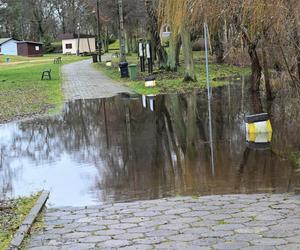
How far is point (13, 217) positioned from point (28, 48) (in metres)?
82.3

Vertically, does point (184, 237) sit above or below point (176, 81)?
below

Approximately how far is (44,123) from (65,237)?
412 inches

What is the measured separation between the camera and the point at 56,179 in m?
8.76

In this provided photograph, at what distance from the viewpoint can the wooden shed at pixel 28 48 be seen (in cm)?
8536

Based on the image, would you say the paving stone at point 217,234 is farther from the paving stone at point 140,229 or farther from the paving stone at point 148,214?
the paving stone at point 148,214

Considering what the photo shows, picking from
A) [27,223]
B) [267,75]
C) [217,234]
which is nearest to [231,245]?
[217,234]

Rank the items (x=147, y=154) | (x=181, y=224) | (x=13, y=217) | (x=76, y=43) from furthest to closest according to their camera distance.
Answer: (x=76, y=43)
(x=147, y=154)
(x=13, y=217)
(x=181, y=224)

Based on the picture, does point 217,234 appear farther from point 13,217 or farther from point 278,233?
point 13,217

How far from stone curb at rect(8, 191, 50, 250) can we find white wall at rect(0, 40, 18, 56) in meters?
84.1

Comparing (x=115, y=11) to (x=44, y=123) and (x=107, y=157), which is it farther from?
(x=107, y=157)

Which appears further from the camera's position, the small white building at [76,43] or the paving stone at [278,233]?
the small white building at [76,43]

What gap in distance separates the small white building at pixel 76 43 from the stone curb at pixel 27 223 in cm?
8152

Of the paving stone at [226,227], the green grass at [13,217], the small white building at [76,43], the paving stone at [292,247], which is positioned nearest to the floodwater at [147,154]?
the green grass at [13,217]

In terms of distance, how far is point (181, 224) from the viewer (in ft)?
18.1
